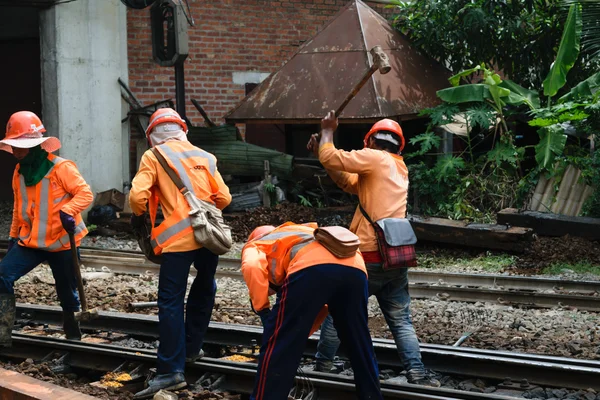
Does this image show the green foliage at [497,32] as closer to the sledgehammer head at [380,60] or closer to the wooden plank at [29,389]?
the sledgehammer head at [380,60]

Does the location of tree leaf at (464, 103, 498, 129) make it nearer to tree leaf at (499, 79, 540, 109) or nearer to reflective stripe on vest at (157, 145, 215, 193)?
tree leaf at (499, 79, 540, 109)

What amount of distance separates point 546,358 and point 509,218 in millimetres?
6796

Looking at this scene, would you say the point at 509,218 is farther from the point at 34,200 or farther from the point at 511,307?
the point at 34,200

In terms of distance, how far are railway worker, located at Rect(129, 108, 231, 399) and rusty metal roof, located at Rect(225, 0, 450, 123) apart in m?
9.54

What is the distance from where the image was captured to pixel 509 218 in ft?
41.9

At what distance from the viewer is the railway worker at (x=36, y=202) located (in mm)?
6883

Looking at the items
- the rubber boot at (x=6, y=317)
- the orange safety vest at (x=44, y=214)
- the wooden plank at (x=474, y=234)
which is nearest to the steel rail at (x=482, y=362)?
the rubber boot at (x=6, y=317)

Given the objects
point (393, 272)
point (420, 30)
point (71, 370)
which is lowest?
point (71, 370)

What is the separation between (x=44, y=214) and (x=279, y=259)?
278 cm

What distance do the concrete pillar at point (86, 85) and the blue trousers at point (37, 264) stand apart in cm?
949

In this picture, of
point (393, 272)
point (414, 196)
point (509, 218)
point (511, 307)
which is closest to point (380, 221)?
point (393, 272)

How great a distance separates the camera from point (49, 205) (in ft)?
22.7

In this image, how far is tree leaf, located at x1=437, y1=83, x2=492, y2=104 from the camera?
1470 cm

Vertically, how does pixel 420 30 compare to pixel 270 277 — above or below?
above
